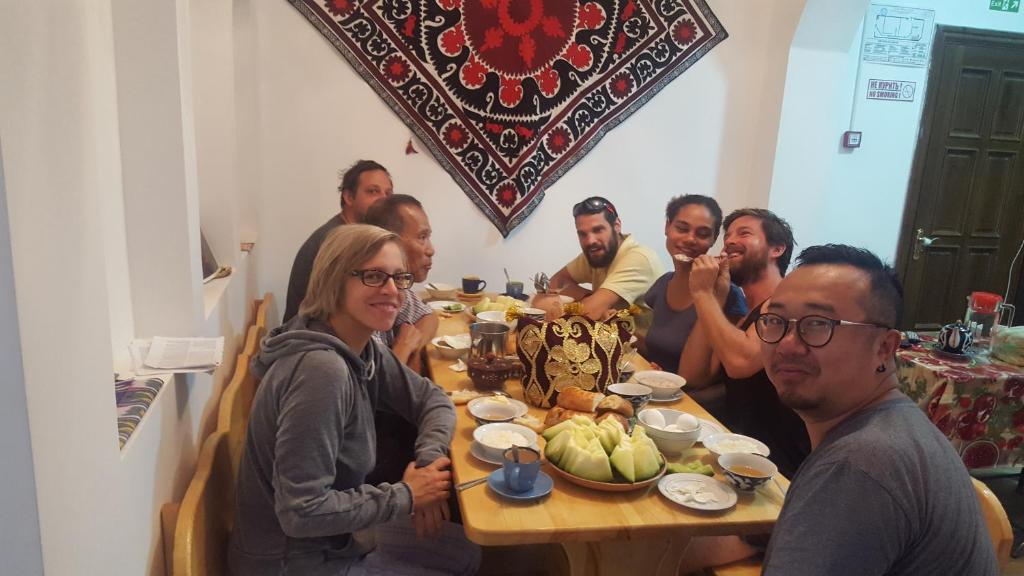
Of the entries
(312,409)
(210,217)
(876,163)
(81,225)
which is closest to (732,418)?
(312,409)

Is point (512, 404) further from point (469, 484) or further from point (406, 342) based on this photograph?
point (406, 342)

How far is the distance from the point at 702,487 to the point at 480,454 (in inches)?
18.6

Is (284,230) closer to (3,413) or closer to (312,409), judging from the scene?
(312,409)

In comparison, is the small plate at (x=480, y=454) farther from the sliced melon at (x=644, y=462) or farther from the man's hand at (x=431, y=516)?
the sliced melon at (x=644, y=462)

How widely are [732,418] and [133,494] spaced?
5.19ft

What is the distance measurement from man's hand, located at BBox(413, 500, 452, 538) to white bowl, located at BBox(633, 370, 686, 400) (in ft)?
2.21

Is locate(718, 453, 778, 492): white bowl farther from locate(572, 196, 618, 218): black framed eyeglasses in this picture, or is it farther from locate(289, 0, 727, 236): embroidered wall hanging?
locate(289, 0, 727, 236): embroidered wall hanging

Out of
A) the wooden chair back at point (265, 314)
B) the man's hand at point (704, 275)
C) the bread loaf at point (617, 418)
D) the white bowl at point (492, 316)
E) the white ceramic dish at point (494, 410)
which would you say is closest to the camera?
the bread loaf at point (617, 418)

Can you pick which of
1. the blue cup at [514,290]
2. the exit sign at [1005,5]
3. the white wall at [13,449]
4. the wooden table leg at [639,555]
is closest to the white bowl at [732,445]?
the wooden table leg at [639,555]

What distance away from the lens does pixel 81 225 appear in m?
0.84

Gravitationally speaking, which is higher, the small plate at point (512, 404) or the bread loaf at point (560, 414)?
the bread loaf at point (560, 414)

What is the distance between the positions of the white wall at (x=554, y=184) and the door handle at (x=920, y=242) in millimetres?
1199

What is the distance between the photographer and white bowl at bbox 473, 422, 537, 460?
1.45 metres

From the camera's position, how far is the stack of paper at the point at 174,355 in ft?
4.66
